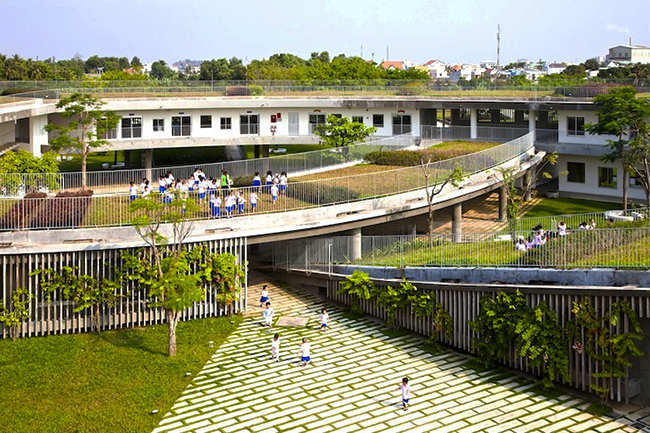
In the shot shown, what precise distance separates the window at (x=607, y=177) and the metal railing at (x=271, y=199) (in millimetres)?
7363

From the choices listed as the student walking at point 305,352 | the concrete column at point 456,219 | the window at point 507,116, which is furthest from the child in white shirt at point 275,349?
the window at point 507,116

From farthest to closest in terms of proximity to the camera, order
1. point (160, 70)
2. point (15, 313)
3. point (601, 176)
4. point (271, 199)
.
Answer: point (160, 70) < point (601, 176) < point (271, 199) < point (15, 313)

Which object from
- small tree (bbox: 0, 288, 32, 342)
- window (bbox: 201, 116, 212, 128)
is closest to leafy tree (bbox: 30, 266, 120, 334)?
small tree (bbox: 0, 288, 32, 342)

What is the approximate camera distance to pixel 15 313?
23734mm

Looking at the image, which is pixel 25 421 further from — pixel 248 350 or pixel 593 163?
pixel 593 163

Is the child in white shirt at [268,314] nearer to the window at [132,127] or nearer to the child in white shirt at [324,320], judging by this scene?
the child in white shirt at [324,320]

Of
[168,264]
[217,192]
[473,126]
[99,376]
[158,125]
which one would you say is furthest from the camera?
[473,126]

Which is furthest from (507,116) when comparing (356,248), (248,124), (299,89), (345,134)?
(356,248)

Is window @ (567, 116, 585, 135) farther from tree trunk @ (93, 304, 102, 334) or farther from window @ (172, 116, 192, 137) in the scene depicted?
tree trunk @ (93, 304, 102, 334)

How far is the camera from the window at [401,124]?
52625 mm

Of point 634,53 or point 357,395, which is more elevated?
point 634,53

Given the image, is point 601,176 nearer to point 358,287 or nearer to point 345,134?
point 345,134

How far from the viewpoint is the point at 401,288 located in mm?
24969

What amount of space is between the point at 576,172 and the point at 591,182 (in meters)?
1.40
